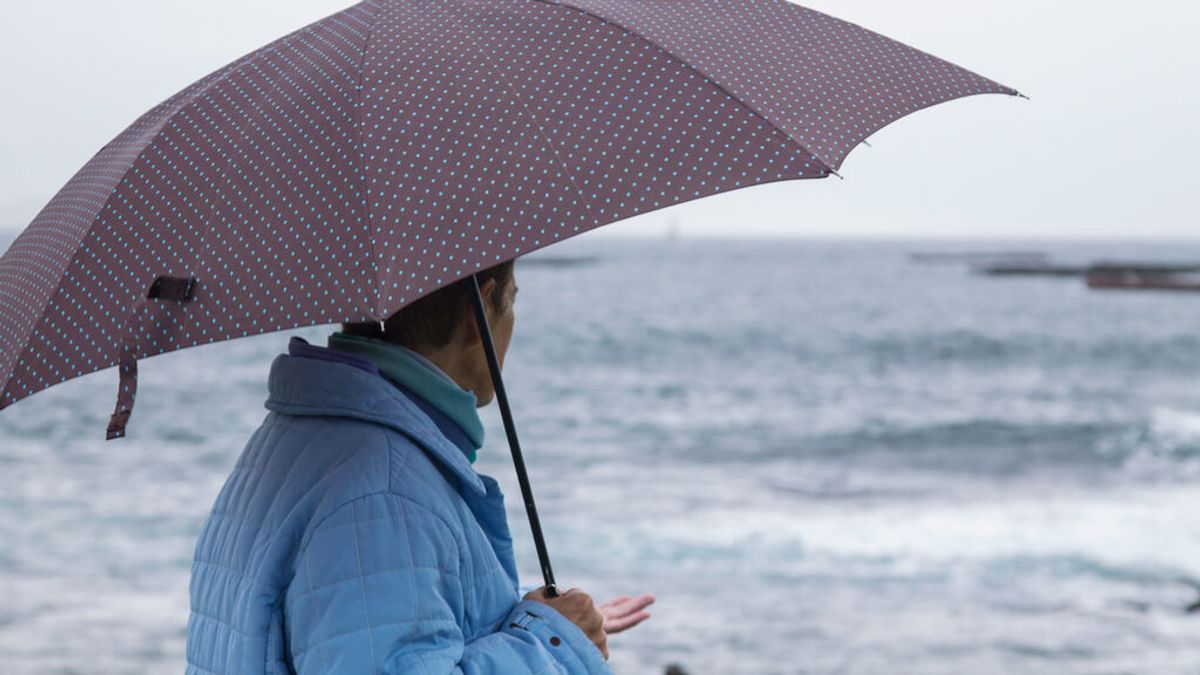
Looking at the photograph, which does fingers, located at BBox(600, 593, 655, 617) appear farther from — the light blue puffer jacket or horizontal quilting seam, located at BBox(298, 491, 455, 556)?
horizontal quilting seam, located at BBox(298, 491, 455, 556)

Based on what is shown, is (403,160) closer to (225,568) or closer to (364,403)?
(364,403)

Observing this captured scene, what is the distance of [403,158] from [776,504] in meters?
11.9

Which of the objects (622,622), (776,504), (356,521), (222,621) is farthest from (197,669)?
(776,504)

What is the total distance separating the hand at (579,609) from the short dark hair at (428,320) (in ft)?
1.04

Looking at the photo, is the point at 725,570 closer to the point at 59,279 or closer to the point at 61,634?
the point at 61,634

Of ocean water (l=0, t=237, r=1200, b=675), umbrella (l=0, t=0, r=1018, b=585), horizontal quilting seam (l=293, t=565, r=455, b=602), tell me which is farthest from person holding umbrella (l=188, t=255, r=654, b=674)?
ocean water (l=0, t=237, r=1200, b=675)

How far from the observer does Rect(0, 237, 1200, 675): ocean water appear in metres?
8.21

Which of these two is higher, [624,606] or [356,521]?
[356,521]

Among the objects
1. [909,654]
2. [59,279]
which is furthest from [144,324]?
[909,654]

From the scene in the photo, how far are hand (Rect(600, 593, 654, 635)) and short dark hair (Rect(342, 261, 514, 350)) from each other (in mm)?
536

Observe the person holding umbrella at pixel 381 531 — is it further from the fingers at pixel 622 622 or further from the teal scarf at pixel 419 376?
the fingers at pixel 622 622

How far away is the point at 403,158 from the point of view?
4.92 ft

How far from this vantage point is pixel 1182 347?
35.1 metres

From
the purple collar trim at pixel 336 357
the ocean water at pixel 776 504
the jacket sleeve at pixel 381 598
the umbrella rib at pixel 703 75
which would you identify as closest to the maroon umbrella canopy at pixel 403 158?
the umbrella rib at pixel 703 75
